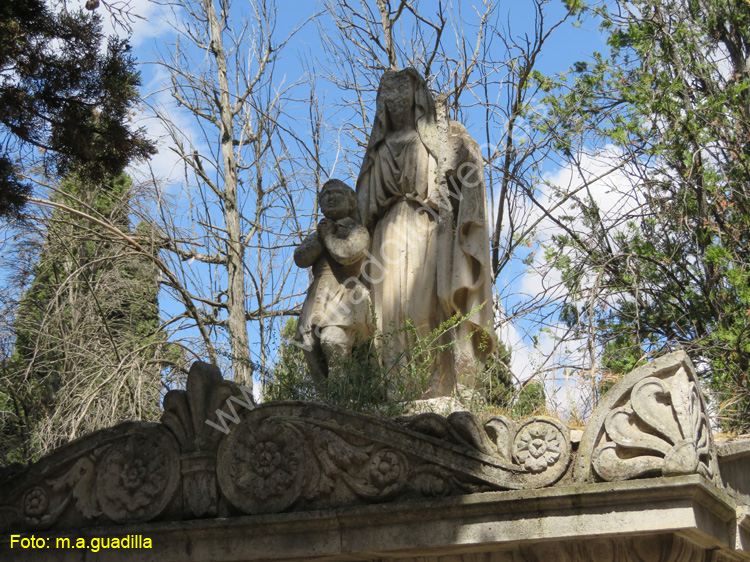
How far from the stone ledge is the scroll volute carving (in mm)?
151

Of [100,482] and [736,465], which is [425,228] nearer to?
[736,465]

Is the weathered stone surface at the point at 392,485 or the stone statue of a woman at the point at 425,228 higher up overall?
the stone statue of a woman at the point at 425,228

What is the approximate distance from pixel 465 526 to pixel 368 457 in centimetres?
55

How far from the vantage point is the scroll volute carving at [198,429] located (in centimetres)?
493

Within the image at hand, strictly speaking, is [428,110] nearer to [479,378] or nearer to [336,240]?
[336,240]

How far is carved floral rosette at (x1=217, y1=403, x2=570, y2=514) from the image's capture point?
452 centimetres

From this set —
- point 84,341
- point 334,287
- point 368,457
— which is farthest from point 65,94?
point 84,341

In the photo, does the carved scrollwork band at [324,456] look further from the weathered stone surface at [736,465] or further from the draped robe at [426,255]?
the draped robe at [426,255]

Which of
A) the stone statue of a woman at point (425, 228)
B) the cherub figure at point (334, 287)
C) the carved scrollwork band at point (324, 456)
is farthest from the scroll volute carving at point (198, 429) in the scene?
the stone statue of a woman at point (425, 228)

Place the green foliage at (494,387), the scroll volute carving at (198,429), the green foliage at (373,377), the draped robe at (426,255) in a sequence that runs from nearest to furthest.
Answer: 1. the scroll volute carving at (198,429)
2. the green foliage at (373,377)
3. the green foliage at (494,387)
4. the draped robe at (426,255)

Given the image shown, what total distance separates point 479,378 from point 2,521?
2.71 meters

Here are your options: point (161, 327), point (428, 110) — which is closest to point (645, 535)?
point (428, 110)

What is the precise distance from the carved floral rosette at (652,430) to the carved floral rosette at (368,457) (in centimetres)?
15

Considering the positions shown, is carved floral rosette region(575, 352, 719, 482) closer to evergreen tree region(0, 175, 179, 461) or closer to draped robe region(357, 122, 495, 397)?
draped robe region(357, 122, 495, 397)
